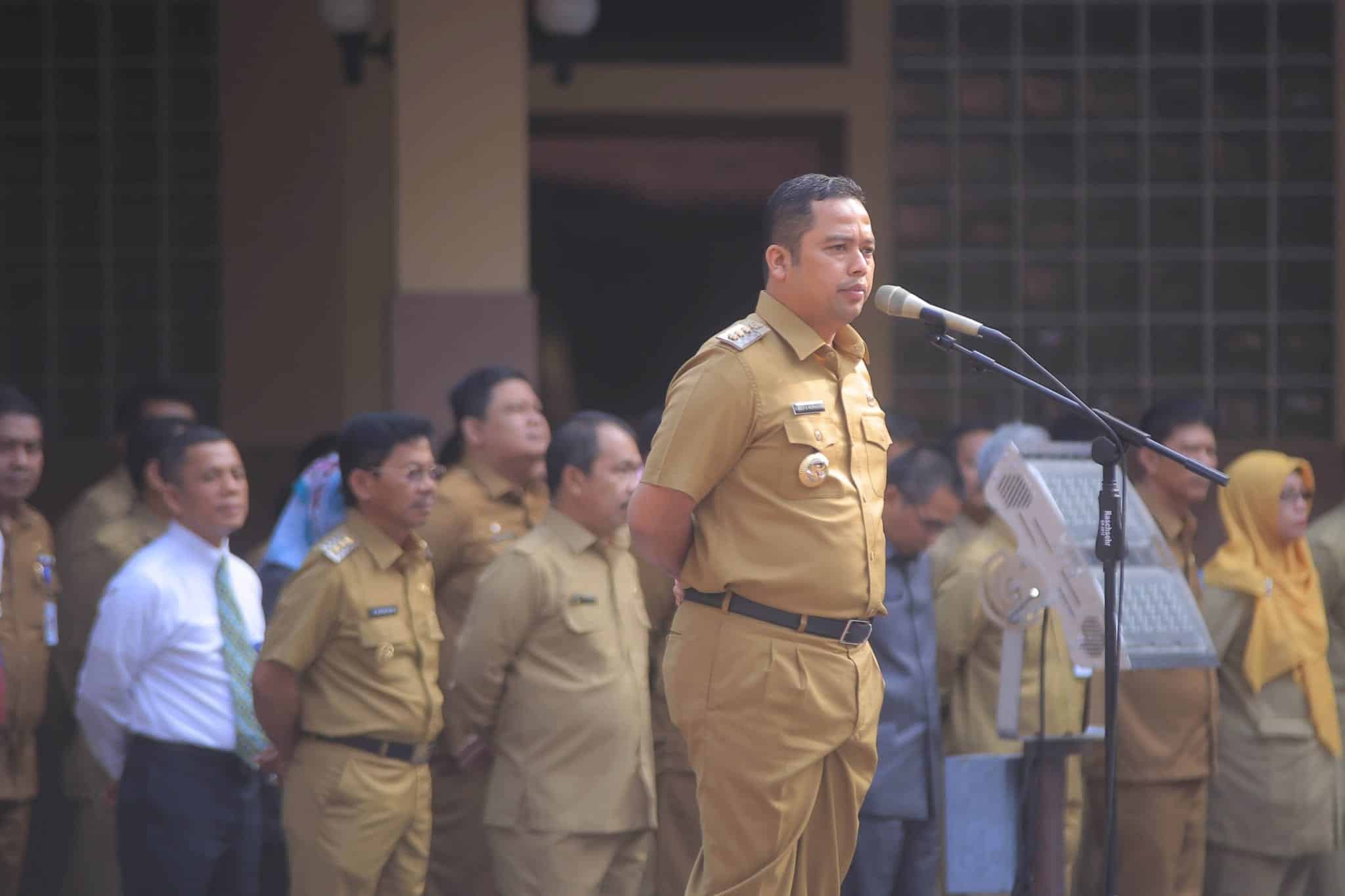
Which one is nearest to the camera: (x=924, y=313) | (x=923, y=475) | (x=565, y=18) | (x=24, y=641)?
(x=924, y=313)

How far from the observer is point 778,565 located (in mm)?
3789

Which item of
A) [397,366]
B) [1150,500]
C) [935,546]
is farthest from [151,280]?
[1150,500]

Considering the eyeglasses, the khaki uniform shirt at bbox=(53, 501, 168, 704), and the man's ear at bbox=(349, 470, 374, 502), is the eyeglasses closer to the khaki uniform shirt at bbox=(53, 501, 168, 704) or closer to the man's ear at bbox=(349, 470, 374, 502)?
the man's ear at bbox=(349, 470, 374, 502)

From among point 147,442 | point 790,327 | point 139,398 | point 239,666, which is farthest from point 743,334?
point 139,398

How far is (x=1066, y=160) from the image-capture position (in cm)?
883

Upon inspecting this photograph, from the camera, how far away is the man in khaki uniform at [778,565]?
3.77m

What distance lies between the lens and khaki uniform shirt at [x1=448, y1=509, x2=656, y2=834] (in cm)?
519

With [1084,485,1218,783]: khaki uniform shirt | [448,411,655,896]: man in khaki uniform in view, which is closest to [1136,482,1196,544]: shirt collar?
[1084,485,1218,783]: khaki uniform shirt

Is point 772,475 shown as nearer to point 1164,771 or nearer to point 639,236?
point 1164,771

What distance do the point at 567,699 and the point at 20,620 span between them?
74.7 inches

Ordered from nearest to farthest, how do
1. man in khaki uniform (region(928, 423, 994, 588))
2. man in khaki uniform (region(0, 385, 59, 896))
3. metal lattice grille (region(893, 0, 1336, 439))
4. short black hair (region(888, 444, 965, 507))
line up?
short black hair (region(888, 444, 965, 507)) → man in khaki uniform (region(0, 385, 59, 896)) → man in khaki uniform (region(928, 423, 994, 588)) → metal lattice grille (region(893, 0, 1336, 439))

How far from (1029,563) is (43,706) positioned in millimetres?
3116

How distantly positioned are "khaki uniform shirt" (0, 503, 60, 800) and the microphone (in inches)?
127

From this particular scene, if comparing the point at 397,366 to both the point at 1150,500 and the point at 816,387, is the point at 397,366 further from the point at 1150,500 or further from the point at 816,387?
the point at 816,387
